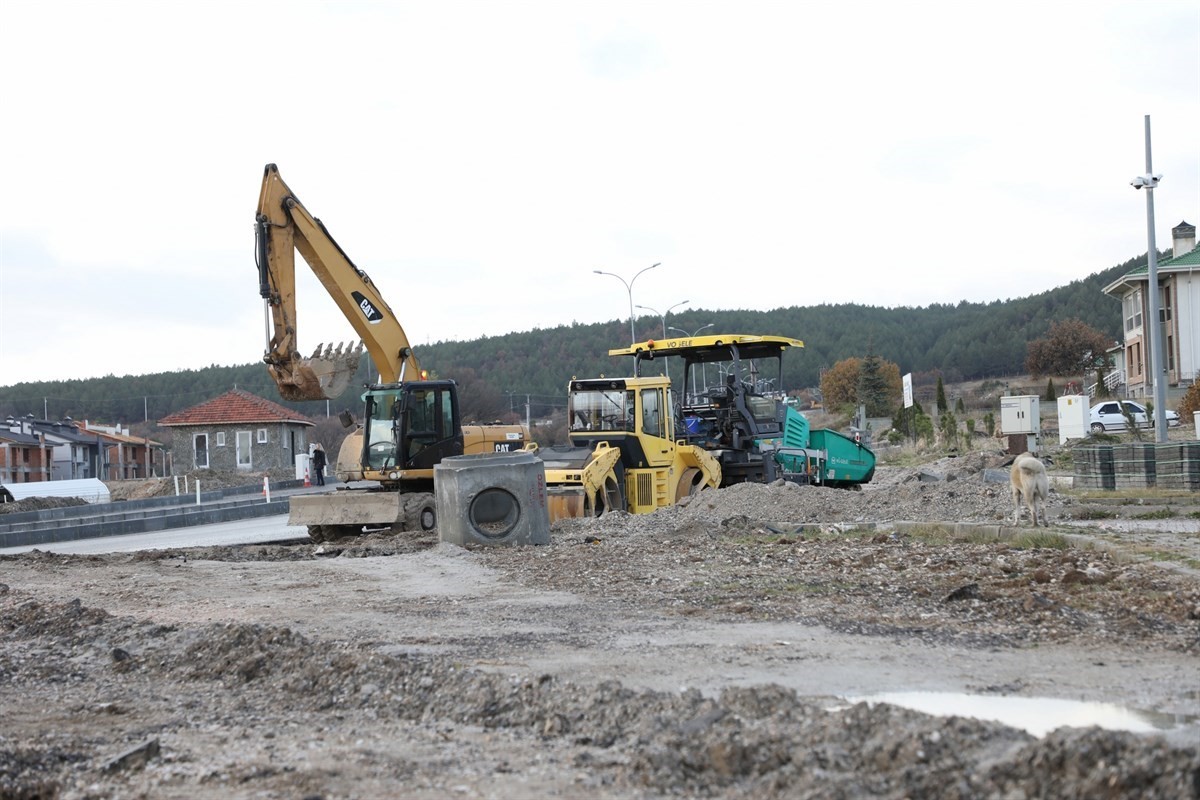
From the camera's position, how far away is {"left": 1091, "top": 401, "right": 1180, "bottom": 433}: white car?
138 feet

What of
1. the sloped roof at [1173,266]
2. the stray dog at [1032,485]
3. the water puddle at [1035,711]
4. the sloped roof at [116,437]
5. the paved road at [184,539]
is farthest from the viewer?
the sloped roof at [116,437]

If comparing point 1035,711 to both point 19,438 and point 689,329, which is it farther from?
point 689,329

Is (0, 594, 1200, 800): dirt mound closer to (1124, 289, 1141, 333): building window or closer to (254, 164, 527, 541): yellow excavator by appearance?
(254, 164, 527, 541): yellow excavator

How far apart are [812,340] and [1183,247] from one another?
234 ft

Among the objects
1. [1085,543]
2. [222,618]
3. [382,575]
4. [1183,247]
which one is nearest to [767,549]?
[1085,543]

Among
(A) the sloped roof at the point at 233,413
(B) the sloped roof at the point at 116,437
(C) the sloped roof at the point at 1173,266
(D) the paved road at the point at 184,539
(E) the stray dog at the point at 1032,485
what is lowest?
(D) the paved road at the point at 184,539

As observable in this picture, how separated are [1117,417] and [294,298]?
35247mm

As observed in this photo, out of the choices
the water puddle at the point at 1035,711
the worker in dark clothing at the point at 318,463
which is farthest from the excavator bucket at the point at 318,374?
the worker in dark clothing at the point at 318,463

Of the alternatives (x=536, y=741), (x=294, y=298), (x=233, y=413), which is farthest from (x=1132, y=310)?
(x=536, y=741)

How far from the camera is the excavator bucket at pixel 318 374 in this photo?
799 inches

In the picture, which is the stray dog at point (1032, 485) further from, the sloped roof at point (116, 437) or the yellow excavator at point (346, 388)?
the sloped roof at point (116, 437)

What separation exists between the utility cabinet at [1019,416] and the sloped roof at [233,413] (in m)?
52.6

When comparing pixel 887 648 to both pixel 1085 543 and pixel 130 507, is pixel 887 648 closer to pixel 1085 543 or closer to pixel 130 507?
pixel 1085 543

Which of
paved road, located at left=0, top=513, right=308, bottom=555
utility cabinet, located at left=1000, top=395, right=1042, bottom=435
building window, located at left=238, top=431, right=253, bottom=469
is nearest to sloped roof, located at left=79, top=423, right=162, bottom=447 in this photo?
building window, located at left=238, top=431, right=253, bottom=469
